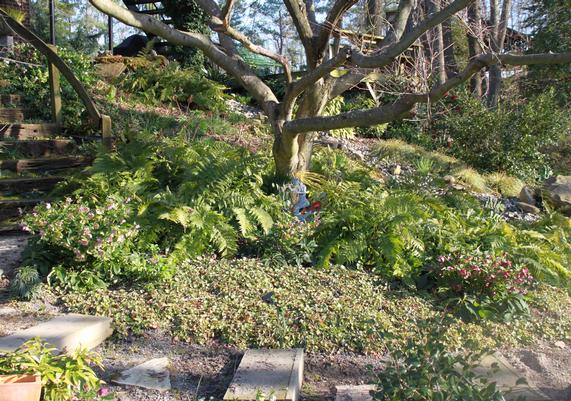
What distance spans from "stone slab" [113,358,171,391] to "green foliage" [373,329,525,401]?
1474 millimetres

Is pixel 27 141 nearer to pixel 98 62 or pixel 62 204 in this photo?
pixel 62 204

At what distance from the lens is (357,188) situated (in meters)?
6.75

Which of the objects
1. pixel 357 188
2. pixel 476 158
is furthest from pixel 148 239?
pixel 476 158

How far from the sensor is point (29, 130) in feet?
26.9

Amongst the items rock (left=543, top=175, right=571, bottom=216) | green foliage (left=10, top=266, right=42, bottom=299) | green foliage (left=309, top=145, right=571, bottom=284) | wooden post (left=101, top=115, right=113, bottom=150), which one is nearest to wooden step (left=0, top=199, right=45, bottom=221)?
wooden post (left=101, top=115, right=113, bottom=150)

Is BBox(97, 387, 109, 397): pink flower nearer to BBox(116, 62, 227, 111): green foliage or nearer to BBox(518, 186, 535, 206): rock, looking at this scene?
BBox(518, 186, 535, 206): rock

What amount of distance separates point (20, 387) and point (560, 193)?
911cm

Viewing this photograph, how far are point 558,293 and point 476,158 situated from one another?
21.9 feet

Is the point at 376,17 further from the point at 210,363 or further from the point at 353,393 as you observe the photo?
the point at 353,393

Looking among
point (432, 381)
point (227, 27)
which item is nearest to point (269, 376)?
point (432, 381)

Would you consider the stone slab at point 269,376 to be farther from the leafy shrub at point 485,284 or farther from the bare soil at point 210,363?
the leafy shrub at point 485,284

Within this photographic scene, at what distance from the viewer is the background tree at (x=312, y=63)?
203 inches

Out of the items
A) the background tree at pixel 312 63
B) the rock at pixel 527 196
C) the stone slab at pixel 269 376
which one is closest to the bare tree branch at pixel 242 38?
the background tree at pixel 312 63

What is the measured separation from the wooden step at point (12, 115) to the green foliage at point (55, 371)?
22.2 feet
